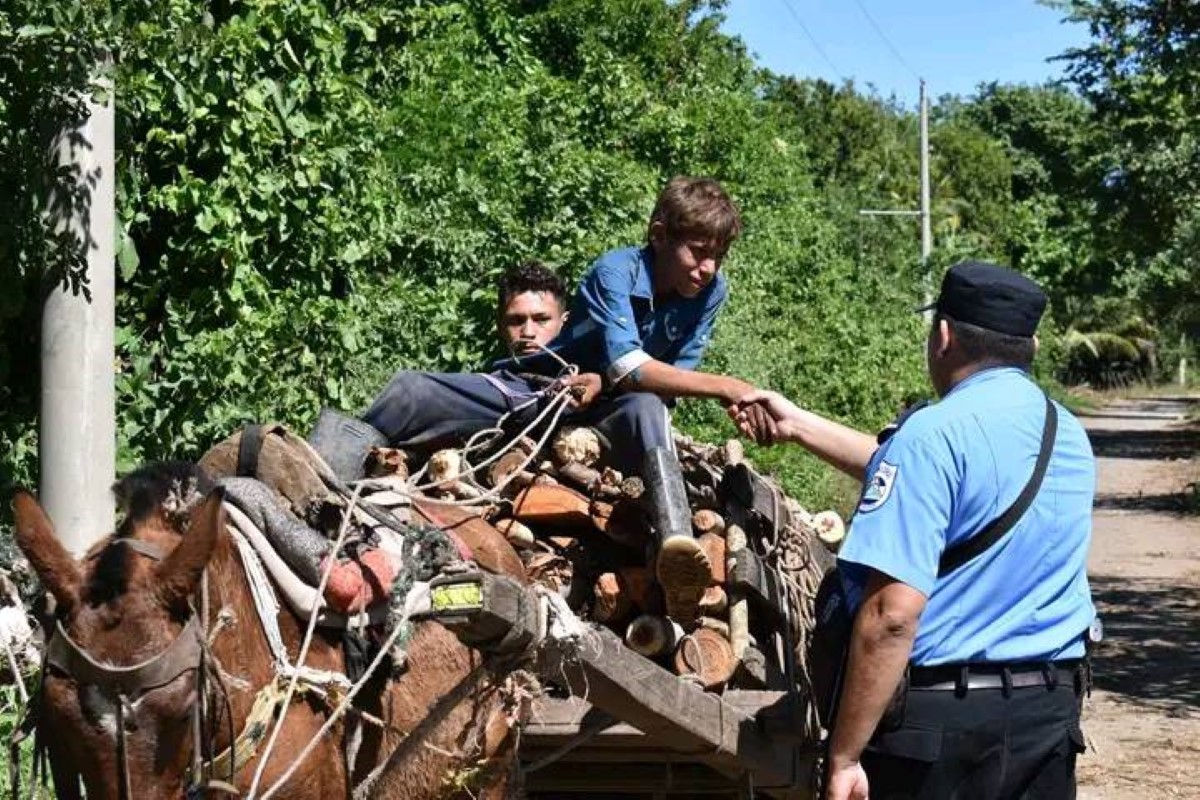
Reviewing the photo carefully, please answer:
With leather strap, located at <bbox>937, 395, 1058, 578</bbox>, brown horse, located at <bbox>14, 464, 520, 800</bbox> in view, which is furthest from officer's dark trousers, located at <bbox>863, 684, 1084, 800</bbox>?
brown horse, located at <bbox>14, 464, 520, 800</bbox>

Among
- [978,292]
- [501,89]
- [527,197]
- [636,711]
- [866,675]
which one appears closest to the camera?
[866,675]

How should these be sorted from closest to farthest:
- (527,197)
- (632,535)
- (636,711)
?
1. (636,711)
2. (632,535)
3. (527,197)

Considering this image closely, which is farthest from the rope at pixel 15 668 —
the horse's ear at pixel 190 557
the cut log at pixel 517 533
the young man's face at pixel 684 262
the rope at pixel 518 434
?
the young man's face at pixel 684 262

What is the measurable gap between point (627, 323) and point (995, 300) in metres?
1.86

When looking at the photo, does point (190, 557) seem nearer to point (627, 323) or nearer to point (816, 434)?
point (816, 434)

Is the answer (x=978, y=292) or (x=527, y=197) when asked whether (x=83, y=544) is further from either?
(x=527, y=197)

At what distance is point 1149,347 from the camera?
82.0m

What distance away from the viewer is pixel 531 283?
763cm

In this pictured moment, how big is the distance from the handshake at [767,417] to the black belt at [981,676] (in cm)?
116

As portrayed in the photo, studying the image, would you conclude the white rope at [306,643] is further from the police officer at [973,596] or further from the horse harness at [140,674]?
the police officer at [973,596]

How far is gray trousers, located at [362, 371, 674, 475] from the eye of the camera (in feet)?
20.6

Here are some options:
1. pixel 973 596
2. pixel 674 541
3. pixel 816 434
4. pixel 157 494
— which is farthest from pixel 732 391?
pixel 157 494

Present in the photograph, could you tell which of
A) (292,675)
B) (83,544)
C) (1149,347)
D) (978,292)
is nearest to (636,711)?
(292,675)

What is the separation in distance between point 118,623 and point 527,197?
25.6 feet
